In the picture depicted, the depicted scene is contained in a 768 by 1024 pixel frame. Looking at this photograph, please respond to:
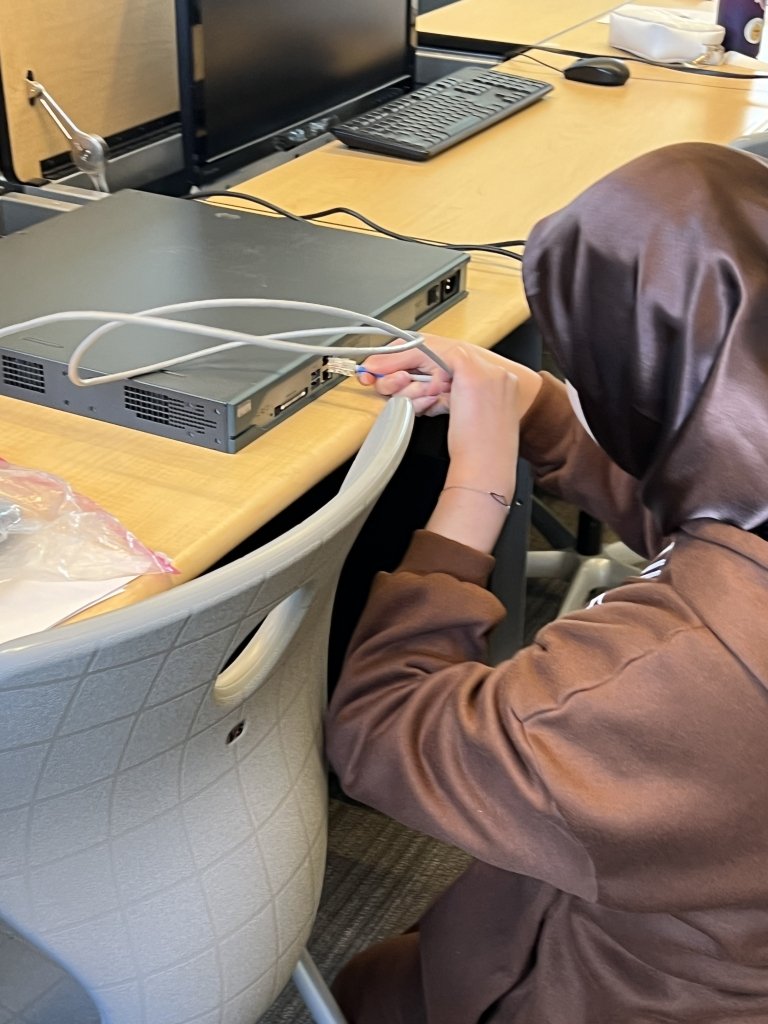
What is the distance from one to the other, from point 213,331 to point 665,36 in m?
1.57

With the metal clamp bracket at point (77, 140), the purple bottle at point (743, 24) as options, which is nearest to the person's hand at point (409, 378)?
the metal clamp bracket at point (77, 140)

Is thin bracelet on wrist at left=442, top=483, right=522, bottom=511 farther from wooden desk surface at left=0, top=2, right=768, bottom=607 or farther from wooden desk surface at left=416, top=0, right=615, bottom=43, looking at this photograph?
wooden desk surface at left=416, top=0, right=615, bottom=43

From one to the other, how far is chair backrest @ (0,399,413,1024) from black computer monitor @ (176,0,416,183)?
0.74 meters

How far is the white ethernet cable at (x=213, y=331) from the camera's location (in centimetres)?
89

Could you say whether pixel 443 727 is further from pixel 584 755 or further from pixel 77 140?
pixel 77 140

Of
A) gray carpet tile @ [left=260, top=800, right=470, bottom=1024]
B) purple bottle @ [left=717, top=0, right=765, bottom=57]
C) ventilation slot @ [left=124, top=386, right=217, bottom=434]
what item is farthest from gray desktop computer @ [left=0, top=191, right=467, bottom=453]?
purple bottle @ [left=717, top=0, right=765, bottom=57]

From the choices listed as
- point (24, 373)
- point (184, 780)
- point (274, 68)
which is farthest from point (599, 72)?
point (184, 780)

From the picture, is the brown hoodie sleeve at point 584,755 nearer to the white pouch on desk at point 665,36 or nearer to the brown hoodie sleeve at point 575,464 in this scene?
the brown hoodie sleeve at point 575,464

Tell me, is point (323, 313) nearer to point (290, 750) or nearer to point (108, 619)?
point (290, 750)

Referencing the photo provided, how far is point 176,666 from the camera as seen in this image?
0.55 meters

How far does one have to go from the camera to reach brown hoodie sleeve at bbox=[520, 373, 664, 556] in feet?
3.59

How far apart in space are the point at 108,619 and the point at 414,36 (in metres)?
1.55

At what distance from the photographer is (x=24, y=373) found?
0.93 metres

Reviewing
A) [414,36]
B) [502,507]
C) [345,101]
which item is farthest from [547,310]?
[414,36]
